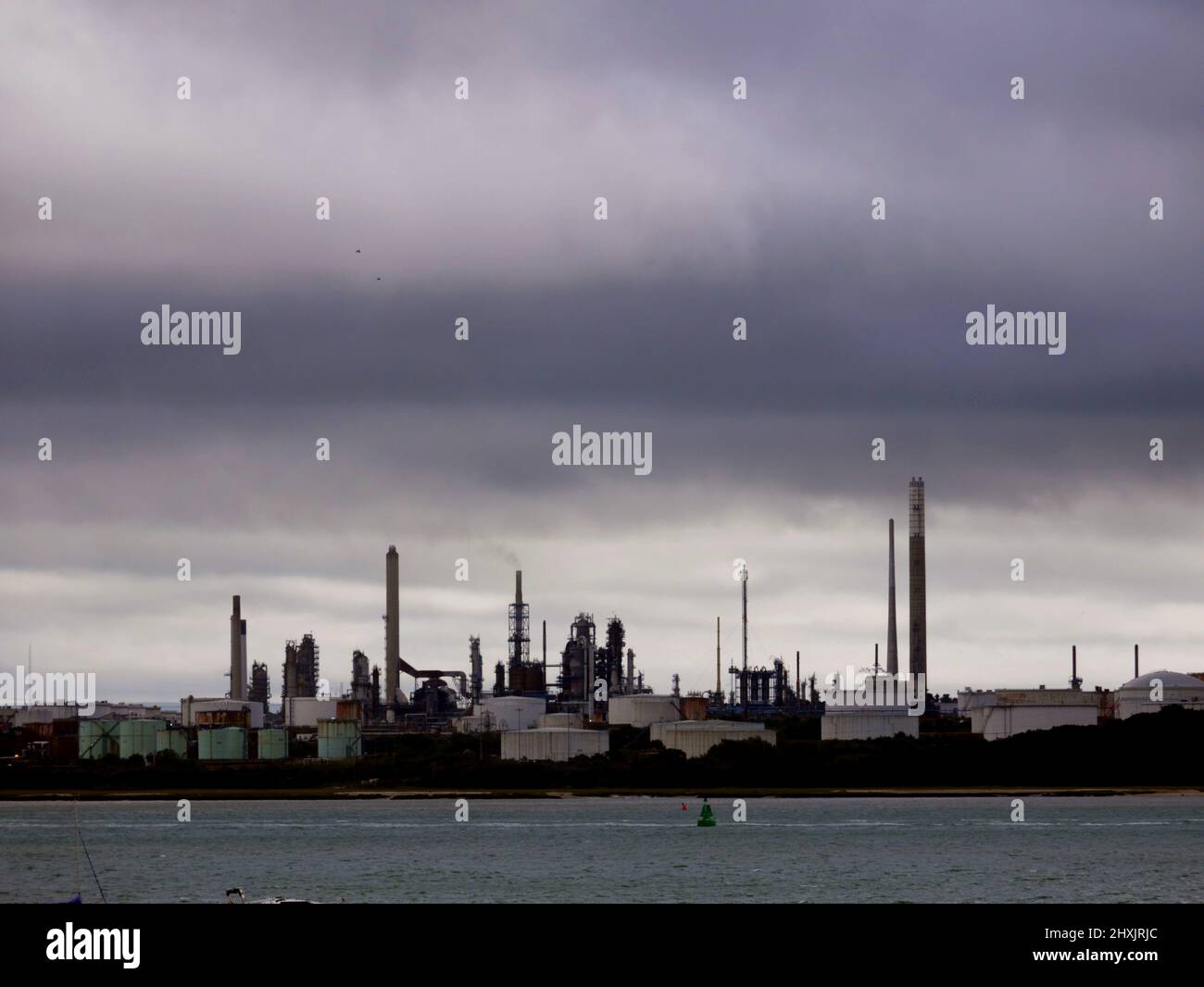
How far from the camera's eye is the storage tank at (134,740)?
172 metres

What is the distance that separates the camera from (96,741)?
568 ft

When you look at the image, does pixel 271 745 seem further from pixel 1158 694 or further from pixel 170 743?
pixel 1158 694

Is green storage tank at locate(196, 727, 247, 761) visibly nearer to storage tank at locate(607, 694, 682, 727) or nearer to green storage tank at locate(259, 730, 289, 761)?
green storage tank at locate(259, 730, 289, 761)

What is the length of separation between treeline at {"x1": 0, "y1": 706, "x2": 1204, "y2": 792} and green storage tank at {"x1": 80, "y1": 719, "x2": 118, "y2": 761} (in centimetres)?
604

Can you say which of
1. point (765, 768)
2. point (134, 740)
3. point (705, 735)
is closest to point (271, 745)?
point (134, 740)

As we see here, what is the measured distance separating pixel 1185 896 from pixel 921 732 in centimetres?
12765

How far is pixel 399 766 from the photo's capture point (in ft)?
522

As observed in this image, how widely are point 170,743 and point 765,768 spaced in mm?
58575

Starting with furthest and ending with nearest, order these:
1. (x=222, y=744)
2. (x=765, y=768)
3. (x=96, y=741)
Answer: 1. (x=96, y=741)
2. (x=222, y=744)
3. (x=765, y=768)

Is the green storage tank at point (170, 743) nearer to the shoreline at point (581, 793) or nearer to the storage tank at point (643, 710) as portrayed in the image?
the shoreline at point (581, 793)

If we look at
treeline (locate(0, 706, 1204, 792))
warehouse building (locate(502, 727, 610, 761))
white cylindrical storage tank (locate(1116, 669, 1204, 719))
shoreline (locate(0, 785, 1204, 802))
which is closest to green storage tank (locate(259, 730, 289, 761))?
treeline (locate(0, 706, 1204, 792))

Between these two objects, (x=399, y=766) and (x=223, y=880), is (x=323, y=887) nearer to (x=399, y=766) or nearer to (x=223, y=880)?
(x=223, y=880)

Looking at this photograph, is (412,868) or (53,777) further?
(53,777)
